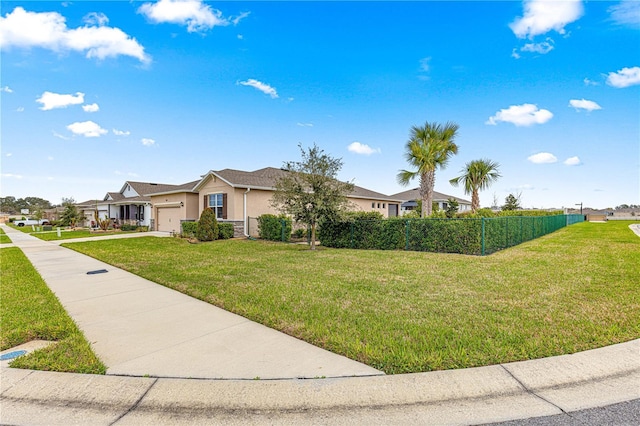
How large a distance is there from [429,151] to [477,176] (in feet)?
26.0

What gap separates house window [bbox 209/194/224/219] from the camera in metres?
20.2

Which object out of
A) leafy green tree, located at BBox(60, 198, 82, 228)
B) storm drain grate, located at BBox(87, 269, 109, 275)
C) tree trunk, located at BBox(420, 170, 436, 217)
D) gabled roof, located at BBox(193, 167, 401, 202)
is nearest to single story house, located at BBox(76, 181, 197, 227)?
leafy green tree, located at BBox(60, 198, 82, 228)

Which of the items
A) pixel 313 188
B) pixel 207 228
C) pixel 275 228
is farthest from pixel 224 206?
pixel 313 188

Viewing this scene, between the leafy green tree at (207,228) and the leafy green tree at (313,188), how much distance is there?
596cm

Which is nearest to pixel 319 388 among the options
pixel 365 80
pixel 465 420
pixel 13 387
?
pixel 465 420

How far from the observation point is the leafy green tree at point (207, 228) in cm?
1759

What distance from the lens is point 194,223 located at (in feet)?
62.1

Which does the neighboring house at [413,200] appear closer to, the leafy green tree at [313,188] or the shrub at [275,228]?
the shrub at [275,228]

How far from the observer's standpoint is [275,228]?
1775cm

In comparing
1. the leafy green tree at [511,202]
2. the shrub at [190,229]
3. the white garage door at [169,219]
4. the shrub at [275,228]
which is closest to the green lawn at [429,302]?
the shrub at [275,228]

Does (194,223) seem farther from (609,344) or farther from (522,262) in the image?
(609,344)

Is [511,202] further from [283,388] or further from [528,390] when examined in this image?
[283,388]

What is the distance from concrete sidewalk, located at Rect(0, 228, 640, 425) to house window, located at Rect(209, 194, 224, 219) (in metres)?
16.6

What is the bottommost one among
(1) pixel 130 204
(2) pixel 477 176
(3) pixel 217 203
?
(3) pixel 217 203
